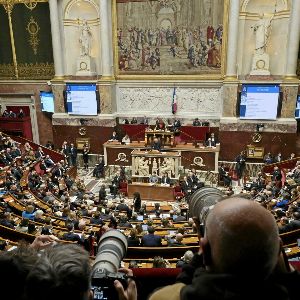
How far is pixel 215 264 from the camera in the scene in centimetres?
135

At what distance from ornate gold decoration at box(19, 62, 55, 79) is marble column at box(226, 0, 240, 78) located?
10472mm

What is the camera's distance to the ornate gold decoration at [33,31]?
2027 centimetres

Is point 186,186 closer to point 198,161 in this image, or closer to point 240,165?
point 198,161

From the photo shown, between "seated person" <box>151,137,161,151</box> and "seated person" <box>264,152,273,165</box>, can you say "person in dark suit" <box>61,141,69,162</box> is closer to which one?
"seated person" <box>151,137,161,151</box>

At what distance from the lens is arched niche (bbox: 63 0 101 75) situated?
19.4m

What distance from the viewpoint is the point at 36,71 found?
68.4 feet

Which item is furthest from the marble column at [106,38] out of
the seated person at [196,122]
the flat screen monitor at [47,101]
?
the seated person at [196,122]

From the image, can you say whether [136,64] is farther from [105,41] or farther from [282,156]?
[282,156]

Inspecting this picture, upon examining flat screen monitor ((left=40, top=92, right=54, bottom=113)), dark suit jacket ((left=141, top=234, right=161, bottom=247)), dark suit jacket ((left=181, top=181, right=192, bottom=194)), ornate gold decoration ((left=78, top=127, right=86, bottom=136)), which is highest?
flat screen monitor ((left=40, top=92, right=54, bottom=113))

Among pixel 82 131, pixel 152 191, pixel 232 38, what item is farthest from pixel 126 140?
pixel 232 38

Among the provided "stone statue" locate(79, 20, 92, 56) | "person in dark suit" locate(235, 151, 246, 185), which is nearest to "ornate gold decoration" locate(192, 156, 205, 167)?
"person in dark suit" locate(235, 151, 246, 185)

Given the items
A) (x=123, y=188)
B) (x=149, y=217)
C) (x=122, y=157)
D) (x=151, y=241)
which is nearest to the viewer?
(x=151, y=241)

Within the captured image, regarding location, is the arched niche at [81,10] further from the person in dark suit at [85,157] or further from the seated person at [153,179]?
the seated person at [153,179]

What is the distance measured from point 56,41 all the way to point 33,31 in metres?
1.96
